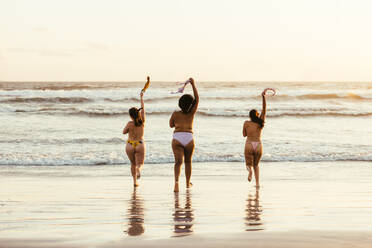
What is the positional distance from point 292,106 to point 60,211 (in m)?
34.6

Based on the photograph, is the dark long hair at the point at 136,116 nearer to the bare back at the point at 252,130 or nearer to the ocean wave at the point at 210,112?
the bare back at the point at 252,130

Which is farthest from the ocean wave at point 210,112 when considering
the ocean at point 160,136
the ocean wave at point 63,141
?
the ocean wave at point 63,141

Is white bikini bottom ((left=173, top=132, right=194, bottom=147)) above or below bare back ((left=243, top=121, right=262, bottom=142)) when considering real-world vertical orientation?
below

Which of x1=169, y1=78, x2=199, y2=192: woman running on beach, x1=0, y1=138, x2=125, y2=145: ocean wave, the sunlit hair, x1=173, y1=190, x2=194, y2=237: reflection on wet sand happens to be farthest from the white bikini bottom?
x1=0, y1=138, x2=125, y2=145: ocean wave

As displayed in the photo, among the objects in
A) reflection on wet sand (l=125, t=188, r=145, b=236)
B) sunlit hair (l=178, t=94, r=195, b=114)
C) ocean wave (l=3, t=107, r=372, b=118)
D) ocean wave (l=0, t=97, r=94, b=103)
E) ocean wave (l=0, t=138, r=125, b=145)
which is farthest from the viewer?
ocean wave (l=0, t=97, r=94, b=103)

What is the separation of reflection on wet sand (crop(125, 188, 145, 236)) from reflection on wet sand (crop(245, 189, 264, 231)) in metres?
1.07

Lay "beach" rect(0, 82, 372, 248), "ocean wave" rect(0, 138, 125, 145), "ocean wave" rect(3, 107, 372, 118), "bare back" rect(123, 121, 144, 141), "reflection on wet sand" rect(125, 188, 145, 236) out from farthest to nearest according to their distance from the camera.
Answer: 1. "ocean wave" rect(3, 107, 372, 118)
2. "ocean wave" rect(0, 138, 125, 145)
3. "bare back" rect(123, 121, 144, 141)
4. "reflection on wet sand" rect(125, 188, 145, 236)
5. "beach" rect(0, 82, 372, 248)

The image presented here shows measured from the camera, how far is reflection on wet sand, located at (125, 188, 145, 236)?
17.8 ft

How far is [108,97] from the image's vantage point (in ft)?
144

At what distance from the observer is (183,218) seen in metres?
6.28

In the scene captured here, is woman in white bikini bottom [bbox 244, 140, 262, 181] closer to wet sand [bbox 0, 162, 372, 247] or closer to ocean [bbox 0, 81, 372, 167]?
wet sand [bbox 0, 162, 372, 247]

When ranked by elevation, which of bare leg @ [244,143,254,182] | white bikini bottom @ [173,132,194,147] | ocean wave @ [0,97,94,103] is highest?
ocean wave @ [0,97,94,103]

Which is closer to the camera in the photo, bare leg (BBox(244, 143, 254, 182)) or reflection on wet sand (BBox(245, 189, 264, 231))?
reflection on wet sand (BBox(245, 189, 264, 231))

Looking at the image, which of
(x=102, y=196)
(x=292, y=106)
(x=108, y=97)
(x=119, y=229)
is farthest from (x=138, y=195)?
(x=108, y=97)
